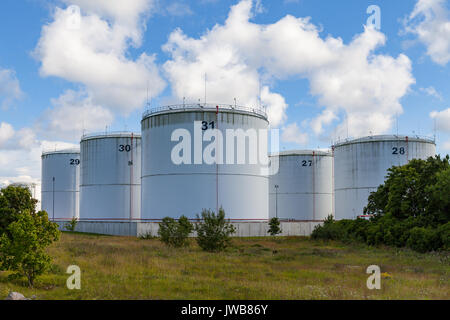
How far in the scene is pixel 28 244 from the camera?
17.2 meters

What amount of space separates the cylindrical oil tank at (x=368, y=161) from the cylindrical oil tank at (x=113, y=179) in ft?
97.9

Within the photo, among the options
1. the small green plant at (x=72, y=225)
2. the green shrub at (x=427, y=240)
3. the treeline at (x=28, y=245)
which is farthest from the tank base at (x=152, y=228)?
the treeline at (x=28, y=245)

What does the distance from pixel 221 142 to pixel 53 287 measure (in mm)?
32424

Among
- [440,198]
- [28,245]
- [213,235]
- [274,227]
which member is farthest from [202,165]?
[28,245]

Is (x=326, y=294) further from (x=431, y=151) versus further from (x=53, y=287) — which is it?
(x=431, y=151)

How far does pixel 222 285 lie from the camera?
1758 cm

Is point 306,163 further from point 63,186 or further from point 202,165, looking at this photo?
point 63,186

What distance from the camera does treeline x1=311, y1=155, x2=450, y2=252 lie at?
3244cm

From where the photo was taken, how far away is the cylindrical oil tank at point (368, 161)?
197 feet

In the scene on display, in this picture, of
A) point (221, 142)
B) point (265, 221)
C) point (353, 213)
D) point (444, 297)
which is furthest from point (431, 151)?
point (444, 297)

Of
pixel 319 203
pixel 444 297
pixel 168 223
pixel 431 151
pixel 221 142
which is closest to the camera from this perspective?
pixel 444 297

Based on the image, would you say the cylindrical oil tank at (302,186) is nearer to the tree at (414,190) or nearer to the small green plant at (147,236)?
the small green plant at (147,236)

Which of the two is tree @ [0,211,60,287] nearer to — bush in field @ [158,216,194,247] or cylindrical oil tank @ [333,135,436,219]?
bush in field @ [158,216,194,247]

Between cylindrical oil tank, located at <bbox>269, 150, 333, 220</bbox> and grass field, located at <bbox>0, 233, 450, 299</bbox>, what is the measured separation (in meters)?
43.5
